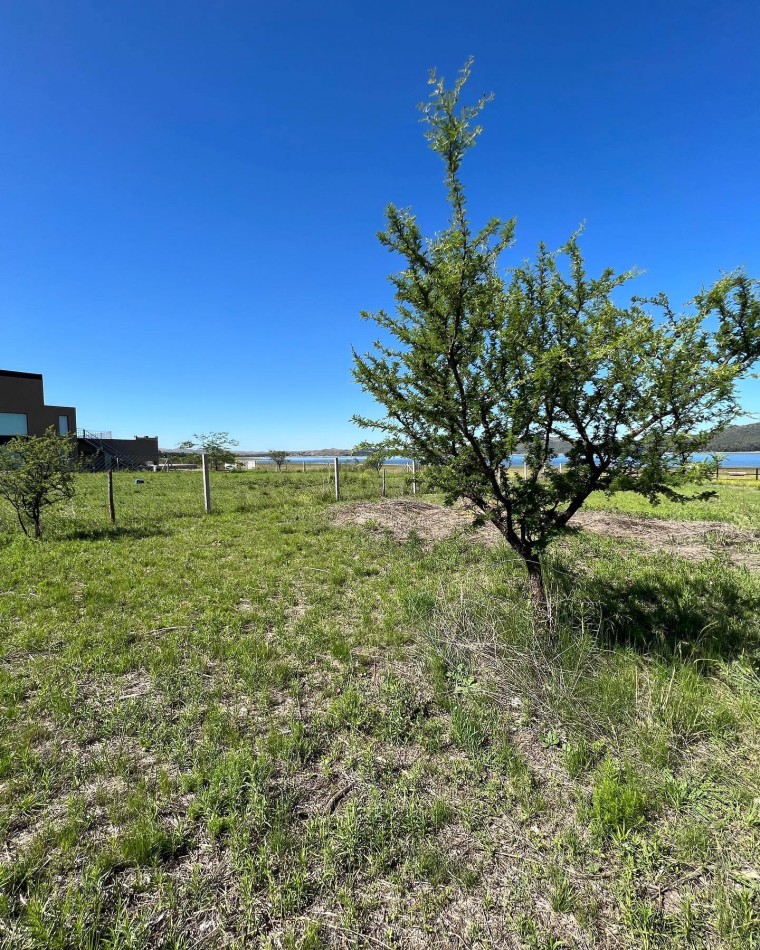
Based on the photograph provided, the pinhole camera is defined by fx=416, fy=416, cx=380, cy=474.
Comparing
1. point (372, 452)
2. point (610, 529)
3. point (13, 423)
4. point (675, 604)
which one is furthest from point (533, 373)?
point (13, 423)

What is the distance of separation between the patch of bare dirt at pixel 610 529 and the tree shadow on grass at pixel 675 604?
0.96m

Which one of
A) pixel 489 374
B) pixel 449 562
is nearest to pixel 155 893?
pixel 489 374

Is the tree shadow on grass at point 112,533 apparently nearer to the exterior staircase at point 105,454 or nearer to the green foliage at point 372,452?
the green foliage at point 372,452

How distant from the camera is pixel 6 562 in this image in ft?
19.5

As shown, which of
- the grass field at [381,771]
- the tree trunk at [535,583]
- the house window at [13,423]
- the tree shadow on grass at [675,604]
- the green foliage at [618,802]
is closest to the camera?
the grass field at [381,771]

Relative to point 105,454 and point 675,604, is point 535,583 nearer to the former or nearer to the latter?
point 675,604

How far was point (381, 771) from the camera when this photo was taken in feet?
7.25

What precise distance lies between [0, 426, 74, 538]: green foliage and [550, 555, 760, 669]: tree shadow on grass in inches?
322

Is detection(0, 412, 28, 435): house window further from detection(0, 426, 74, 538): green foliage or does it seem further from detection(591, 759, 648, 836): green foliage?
detection(591, 759, 648, 836): green foliage

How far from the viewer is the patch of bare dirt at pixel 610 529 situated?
6.57 m

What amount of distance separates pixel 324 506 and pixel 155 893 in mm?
9412

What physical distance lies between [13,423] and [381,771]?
38.9m

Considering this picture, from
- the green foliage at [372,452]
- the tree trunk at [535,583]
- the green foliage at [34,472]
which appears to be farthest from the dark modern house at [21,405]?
the tree trunk at [535,583]

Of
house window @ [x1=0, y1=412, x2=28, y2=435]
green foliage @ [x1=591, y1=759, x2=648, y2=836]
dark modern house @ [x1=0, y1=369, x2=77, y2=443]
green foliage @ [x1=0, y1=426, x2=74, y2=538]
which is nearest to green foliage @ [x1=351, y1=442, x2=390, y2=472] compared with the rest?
green foliage @ [x1=591, y1=759, x2=648, y2=836]
